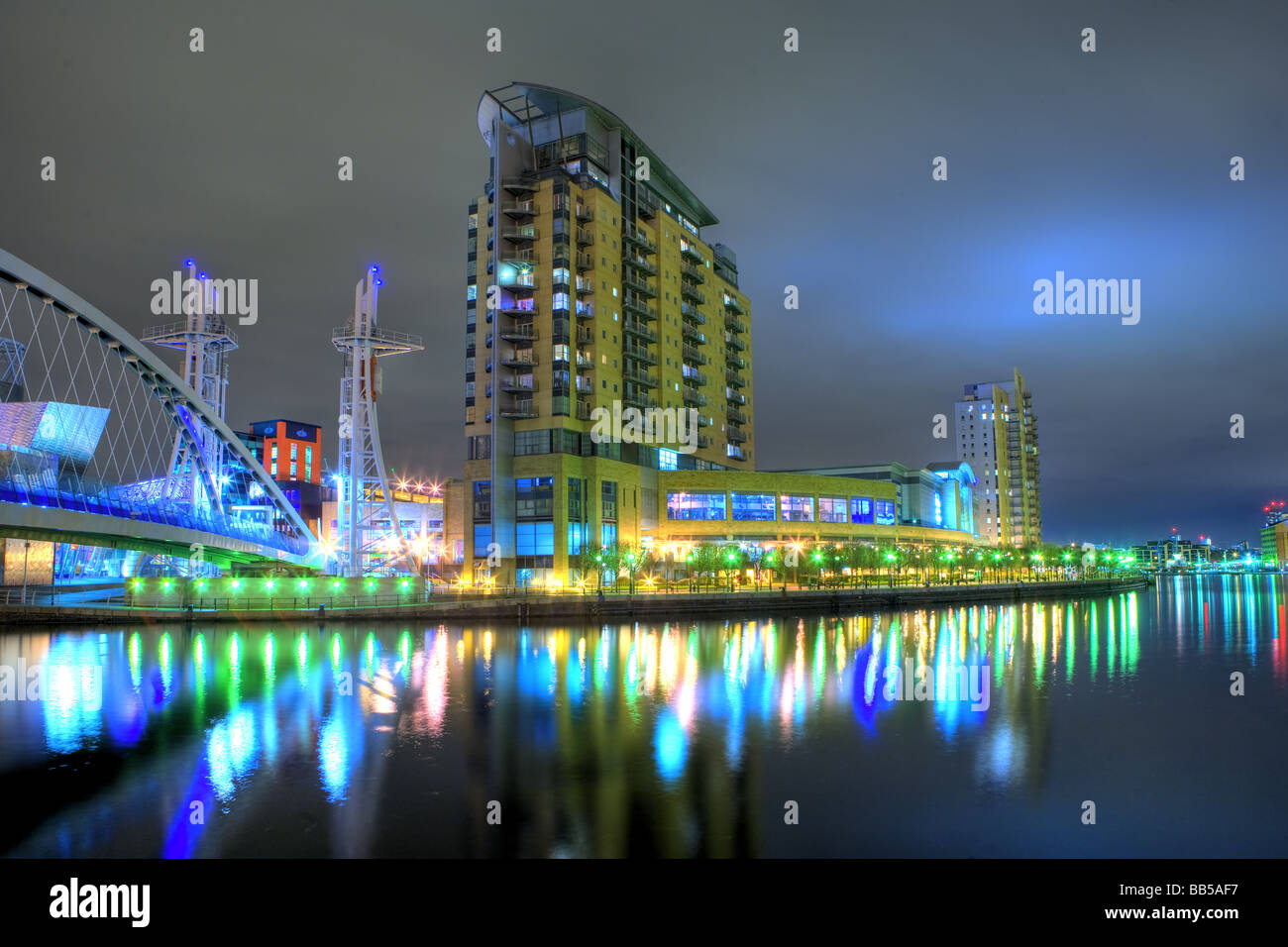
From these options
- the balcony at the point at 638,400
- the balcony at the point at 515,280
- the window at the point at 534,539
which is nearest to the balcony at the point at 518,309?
the balcony at the point at 515,280

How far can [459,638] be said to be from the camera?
4775 cm

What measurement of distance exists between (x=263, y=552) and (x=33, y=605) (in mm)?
15295

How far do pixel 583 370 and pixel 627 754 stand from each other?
66517 millimetres

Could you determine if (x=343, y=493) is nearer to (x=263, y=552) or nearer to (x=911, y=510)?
(x=263, y=552)

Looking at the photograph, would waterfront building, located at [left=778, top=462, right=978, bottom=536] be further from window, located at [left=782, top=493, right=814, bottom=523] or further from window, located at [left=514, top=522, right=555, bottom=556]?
window, located at [left=514, top=522, right=555, bottom=556]

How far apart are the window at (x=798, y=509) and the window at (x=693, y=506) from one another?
856 cm

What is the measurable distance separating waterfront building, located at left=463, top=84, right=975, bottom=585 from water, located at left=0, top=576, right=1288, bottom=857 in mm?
40551

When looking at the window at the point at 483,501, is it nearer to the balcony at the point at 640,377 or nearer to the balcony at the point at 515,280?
the balcony at the point at 640,377

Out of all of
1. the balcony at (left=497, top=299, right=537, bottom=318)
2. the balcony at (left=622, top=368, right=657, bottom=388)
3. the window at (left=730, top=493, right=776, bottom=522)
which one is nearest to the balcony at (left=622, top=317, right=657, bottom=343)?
the balcony at (left=622, top=368, right=657, bottom=388)

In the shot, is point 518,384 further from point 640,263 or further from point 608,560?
point 608,560

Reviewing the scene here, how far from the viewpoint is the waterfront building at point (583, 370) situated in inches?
3295
